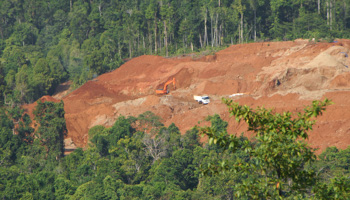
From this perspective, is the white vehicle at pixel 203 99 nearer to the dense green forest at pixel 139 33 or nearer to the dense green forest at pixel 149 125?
the dense green forest at pixel 149 125

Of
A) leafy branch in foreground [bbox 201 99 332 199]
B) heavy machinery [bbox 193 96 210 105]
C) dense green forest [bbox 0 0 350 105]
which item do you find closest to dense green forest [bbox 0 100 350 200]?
heavy machinery [bbox 193 96 210 105]

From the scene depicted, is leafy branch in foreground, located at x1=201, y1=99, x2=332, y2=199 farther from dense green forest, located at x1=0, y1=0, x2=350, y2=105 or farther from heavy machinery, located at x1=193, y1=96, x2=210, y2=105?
dense green forest, located at x1=0, y1=0, x2=350, y2=105

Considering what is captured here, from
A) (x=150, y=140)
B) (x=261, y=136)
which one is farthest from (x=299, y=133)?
(x=150, y=140)

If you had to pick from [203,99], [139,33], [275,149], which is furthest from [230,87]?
[275,149]

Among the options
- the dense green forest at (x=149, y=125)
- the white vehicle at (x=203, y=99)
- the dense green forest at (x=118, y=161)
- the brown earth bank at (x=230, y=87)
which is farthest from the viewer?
the white vehicle at (x=203, y=99)

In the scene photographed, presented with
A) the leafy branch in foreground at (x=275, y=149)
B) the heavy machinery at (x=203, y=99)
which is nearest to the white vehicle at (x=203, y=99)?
the heavy machinery at (x=203, y=99)

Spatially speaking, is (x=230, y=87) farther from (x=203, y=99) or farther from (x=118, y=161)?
(x=118, y=161)
